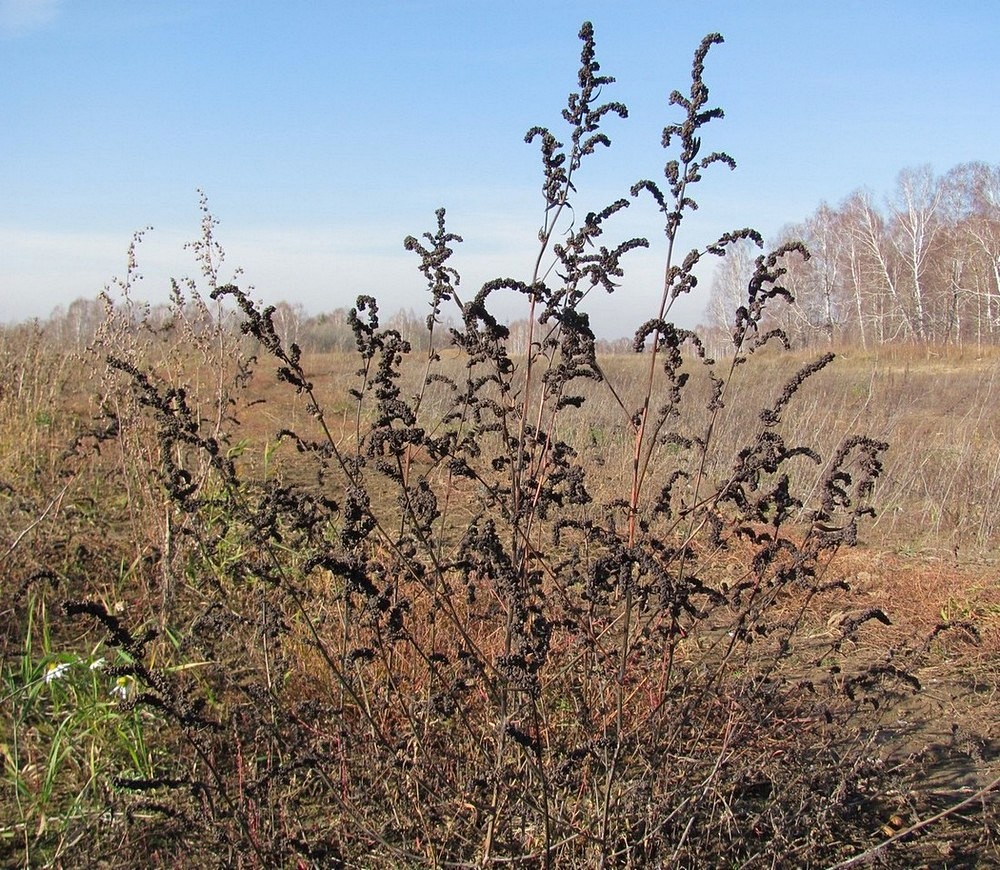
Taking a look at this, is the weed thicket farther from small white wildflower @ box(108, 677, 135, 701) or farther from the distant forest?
the distant forest

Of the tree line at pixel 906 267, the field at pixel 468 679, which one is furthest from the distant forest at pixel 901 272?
the field at pixel 468 679

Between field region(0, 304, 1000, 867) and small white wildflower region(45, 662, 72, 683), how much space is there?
0.10 ft

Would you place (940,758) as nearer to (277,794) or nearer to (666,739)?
(666,739)

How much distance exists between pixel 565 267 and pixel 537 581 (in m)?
0.92

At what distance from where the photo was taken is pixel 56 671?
3.02 metres

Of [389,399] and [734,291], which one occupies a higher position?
[734,291]

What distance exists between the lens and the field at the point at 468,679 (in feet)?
7.30

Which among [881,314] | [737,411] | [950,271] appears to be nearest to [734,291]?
[881,314]

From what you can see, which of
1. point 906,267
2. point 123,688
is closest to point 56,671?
point 123,688

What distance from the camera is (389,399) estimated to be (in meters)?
2.19

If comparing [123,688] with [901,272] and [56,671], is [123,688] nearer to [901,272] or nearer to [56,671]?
[56,671]

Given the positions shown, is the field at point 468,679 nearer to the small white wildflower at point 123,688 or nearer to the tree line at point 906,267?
the small white wildflower at point 123,688

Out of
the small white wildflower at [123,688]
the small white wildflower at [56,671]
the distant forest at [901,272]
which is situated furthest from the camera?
the distant forest at [901,272]

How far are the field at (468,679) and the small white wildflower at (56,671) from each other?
0.03m
